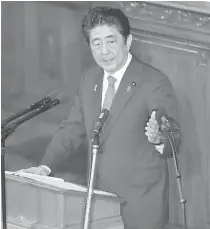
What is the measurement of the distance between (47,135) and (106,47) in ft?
2.01

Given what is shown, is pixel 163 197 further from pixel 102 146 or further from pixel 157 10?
pixel 157 10

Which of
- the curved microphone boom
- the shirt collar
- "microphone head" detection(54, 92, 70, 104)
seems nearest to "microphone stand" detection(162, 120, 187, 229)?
the curved microphone boom

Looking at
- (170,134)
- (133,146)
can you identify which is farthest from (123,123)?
(170,134)

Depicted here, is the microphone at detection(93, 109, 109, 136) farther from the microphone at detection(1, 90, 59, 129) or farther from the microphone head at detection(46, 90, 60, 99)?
the microphone head at detection(46, 90, 60, 99)

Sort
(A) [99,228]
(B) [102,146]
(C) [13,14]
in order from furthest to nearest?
(C) [13,14] → (B) [102,146] → (A) [99,228]

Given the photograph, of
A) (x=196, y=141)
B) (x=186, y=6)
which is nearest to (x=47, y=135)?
(x=196, y=141)

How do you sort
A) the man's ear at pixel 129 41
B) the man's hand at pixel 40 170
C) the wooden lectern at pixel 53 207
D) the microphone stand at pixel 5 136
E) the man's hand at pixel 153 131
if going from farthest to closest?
the man's ear at pixel 129 41, the man's hand at pixel 40 170, the man's hand at pixel 153 131, the microphone stand at pixel 5 136, the wooden lectern at pixel 53 207

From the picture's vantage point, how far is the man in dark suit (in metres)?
3.20

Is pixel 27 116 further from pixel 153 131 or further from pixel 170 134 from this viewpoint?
pixel 170 134

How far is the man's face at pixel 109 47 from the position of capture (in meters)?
3.27

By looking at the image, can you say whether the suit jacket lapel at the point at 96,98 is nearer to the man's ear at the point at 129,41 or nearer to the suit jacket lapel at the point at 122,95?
the suit jacket lapel at the point at 122,95

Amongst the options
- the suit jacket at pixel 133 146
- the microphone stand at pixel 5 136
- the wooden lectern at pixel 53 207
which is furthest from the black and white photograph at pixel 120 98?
the wooden lectern at pixel 53 207

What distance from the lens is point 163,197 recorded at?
3.28m

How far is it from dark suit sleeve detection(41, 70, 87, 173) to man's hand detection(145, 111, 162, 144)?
1.29ft
